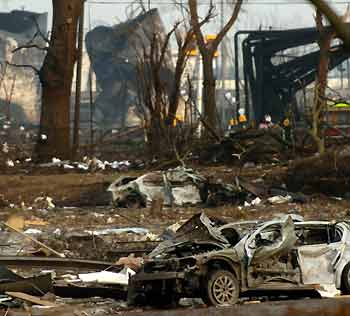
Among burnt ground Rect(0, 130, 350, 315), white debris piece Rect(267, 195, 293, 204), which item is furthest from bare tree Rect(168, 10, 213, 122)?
white debris piece Rect(267, 195, 293, 204)

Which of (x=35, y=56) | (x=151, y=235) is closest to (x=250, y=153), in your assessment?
(x=151, y=235)

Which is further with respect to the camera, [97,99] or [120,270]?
[97,99]

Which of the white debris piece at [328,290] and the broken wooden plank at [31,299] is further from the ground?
the broken wooden plank at [31,299]

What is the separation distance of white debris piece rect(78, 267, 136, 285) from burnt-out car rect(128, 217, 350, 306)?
116 centimetres

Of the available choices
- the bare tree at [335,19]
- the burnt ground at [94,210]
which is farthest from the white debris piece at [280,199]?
the bare tree at [335,19]

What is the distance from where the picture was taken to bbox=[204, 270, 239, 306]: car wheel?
31.7ft

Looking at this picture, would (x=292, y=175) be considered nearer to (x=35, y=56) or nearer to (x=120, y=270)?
(x=120, y=270)

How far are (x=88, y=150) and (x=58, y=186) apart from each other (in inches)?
406

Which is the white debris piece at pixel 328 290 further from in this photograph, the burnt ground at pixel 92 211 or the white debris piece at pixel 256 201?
the white debris piece at pixel 256 201

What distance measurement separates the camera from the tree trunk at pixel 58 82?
31.6m

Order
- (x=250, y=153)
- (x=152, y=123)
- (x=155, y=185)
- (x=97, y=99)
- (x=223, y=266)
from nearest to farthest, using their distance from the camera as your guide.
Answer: (x=223, y=266) < (x=155, y=185) < (x=250, y=153) < (x=152, y=123) < (x=97, y=99)

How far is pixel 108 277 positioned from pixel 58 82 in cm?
2084

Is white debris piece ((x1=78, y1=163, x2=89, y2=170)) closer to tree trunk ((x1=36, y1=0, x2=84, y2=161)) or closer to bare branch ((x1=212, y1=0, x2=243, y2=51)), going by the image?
tree trunk ((x1=36, y1=0, x2=84, y2=161))

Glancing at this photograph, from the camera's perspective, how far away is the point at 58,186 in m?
25.3
